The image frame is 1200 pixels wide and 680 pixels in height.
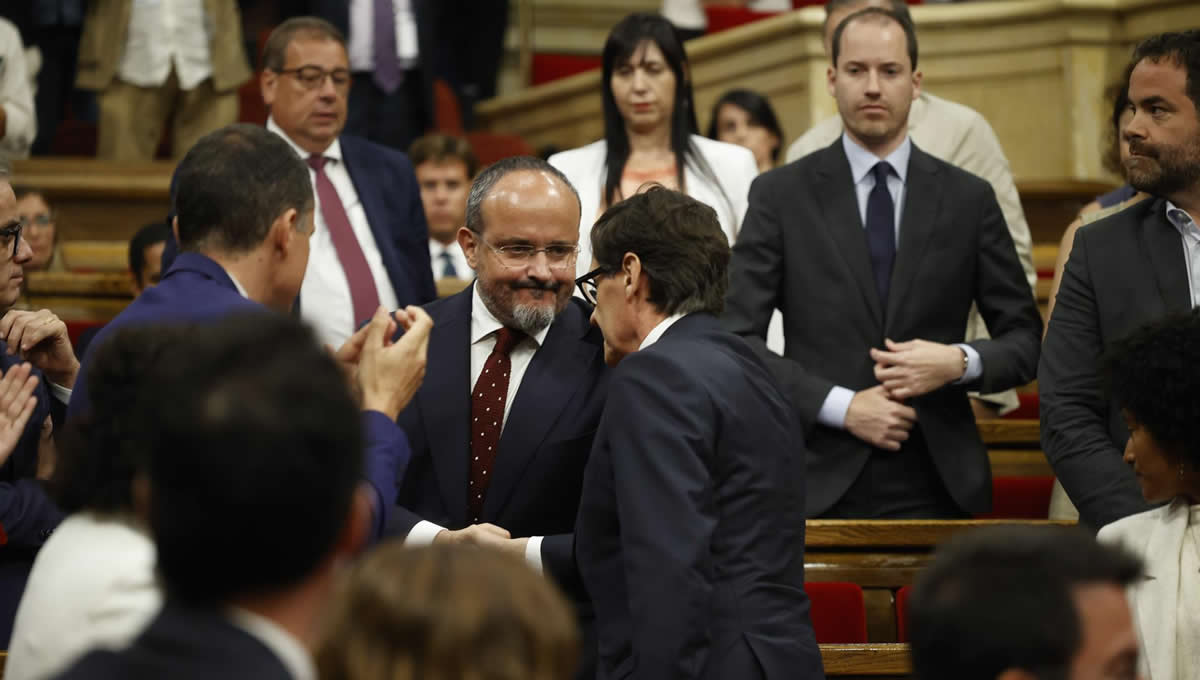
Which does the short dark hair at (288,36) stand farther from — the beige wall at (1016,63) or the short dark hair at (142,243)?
the beige wall at (1016,63)

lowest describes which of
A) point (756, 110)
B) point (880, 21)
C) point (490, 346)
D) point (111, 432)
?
point (490, 346)

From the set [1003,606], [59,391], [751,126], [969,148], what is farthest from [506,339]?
[751,126]

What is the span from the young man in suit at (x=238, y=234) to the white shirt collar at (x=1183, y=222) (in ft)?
5.35

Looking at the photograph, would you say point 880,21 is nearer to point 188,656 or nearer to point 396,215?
point 396,215

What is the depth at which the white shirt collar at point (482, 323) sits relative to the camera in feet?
9.98

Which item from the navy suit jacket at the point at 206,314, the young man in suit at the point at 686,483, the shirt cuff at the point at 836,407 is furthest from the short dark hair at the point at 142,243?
the young man in suit at the point at 686,483

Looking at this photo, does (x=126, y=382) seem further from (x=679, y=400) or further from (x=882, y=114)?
(x=882, y=114)

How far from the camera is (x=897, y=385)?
350 centimetres

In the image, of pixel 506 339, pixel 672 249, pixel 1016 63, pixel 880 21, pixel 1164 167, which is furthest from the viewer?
pixel 1016 63

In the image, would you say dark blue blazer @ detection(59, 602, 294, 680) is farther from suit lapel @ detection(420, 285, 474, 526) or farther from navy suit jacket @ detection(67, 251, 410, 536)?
suit lapel @ detection(420, 285, 474, 526)

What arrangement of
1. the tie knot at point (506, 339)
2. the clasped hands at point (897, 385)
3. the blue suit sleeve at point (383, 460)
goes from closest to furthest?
the blue suit sleeve at point (383, 460) → the tie knot at point (506, 339) → the clasped hands at point (897, 385)

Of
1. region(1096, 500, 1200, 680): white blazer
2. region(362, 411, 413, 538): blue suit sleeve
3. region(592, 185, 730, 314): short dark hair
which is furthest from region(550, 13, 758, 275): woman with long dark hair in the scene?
region(362, 411, 413, 538): blue suit sleeve

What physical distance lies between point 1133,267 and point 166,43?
4.56 m

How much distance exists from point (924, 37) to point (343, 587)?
19.2 ft
